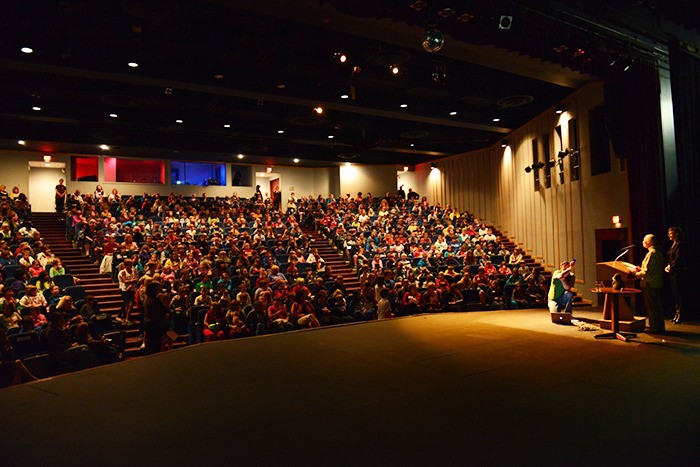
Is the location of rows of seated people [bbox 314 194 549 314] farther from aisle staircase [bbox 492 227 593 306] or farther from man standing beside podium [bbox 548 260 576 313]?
man standing beside podium [bbox 548 260 576 313]

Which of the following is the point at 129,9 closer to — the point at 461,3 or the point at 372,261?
the point at 461,3

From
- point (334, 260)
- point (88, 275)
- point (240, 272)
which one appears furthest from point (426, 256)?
point (88, 275)

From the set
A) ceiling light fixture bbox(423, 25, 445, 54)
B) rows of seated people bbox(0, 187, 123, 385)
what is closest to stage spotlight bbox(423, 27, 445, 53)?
ceiling light fixture bbox(423, 25, 445, 54)

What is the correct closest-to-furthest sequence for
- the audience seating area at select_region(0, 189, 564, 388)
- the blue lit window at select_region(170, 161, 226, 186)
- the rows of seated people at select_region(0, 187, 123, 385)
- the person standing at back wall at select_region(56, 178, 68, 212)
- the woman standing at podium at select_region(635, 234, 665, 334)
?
the rows of seated people at select_region(0, 187, 123, 385) < the woman standing at podium at select_region(635, 234, 665, 334) < the audience seating area at select_region(0, 189, 564, 388) < the person standing at back wall at select_region(56, 178, 68, 212) < the blue lit window at select_region(170, 161, 226, 186)

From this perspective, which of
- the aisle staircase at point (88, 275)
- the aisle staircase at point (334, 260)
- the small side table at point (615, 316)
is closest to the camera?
the small side table at point (615, 316)

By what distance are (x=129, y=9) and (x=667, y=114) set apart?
27.6ft

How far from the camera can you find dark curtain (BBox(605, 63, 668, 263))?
7461mm

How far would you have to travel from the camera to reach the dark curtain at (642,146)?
7.46 meters

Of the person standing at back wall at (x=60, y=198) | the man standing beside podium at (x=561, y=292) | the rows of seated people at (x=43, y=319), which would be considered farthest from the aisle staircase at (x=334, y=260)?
the person standing at back wall at (x=60, y=198)

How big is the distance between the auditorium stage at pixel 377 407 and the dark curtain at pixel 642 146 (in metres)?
2.75

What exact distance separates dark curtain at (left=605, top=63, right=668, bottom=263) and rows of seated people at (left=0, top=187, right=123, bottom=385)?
25.7ft

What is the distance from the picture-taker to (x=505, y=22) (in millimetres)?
6445

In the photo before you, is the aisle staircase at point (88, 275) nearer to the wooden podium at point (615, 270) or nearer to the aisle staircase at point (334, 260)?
the aisle staircase at point (334, 260)

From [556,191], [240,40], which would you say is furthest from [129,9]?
[556,191]
